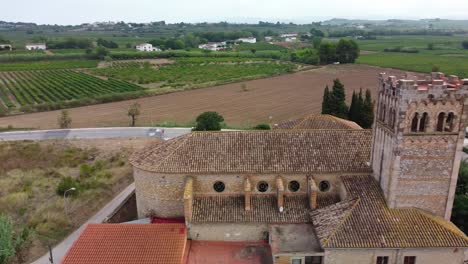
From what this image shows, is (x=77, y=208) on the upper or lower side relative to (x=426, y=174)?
lower

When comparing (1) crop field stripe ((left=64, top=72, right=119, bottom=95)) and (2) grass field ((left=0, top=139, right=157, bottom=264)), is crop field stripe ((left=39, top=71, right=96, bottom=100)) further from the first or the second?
(2) grass field ((left=0, top=139, right=157, bottom=264))

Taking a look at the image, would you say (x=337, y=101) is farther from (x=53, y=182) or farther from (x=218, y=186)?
(x=53, y=182)

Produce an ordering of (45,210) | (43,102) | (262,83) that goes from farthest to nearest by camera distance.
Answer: (262,83) < (43,102) < (45,210)

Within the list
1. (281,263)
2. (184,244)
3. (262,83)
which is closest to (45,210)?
(184,244)

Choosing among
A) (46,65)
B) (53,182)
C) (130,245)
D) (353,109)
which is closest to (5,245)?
(130,245)

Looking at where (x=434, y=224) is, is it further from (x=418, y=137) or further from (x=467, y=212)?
(x=467, y=212)

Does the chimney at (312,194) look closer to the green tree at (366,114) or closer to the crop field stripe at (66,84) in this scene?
the green tree at (366,114)
